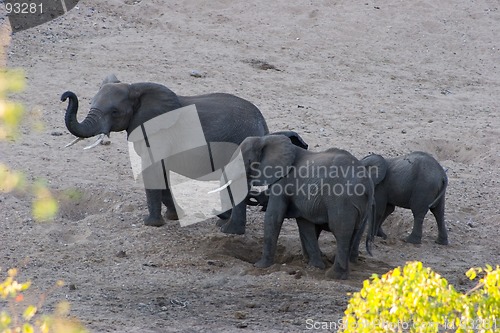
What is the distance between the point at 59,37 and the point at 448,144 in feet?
17.7

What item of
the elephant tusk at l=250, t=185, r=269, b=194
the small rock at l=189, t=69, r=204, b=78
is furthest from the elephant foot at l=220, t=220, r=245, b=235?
the small rock at l=189, t=69, r=204, b=78

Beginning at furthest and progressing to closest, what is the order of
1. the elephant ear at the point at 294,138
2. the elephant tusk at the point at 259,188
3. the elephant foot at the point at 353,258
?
the elephant ear at the point at 294,138 → the elephant foot at the point at 353,258 → the elephant tusk at the point at 259,188

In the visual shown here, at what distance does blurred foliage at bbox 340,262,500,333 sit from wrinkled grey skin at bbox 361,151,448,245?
428 cm

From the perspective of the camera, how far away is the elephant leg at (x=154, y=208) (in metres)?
9.76

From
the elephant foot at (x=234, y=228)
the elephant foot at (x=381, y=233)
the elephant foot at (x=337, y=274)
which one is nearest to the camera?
the elephant foot at (x=337, y=274)

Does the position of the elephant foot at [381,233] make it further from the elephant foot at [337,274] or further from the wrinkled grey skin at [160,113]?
the elephant foot at [337,274]

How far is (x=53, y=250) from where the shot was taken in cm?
912

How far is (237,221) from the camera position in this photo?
9672 millimetres

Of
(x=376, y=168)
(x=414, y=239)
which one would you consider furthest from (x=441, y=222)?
(x=376, y=168)

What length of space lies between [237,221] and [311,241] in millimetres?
1004

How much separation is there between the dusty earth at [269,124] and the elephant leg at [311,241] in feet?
0.36

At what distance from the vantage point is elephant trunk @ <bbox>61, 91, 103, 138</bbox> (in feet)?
30.3

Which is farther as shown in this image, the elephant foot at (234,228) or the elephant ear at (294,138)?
the elephant foot at (234,228)

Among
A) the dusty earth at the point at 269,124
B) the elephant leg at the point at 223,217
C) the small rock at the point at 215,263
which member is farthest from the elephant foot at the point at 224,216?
the small rock at the point at 215,263
